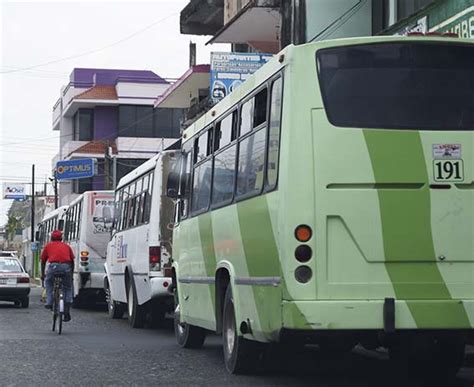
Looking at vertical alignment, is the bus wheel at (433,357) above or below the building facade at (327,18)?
below

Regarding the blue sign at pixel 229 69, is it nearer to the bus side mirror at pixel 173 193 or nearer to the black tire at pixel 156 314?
the black tire at pixel 156 314

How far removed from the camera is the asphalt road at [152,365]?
10.3 meters

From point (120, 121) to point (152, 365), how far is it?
A: 49.8 metres

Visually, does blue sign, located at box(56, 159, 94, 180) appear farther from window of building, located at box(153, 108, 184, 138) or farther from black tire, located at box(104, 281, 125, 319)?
black tire, located at box(104, 281, 125, 319)

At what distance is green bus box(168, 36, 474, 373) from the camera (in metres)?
8.27

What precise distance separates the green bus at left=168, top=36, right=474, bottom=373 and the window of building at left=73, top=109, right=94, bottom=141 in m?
53.3

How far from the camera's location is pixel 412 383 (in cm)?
1024

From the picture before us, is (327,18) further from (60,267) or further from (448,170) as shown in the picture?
(448,170)

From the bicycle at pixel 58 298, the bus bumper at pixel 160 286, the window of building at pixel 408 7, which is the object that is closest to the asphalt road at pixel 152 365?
the bicycle at pixel 58 298

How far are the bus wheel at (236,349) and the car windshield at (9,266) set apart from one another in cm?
1677

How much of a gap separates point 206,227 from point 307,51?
386cm

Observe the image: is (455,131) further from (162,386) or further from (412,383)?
(162,386)

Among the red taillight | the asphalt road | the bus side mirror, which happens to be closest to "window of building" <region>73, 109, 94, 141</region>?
the asphalt road

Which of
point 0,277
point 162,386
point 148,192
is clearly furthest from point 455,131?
point 0,277
